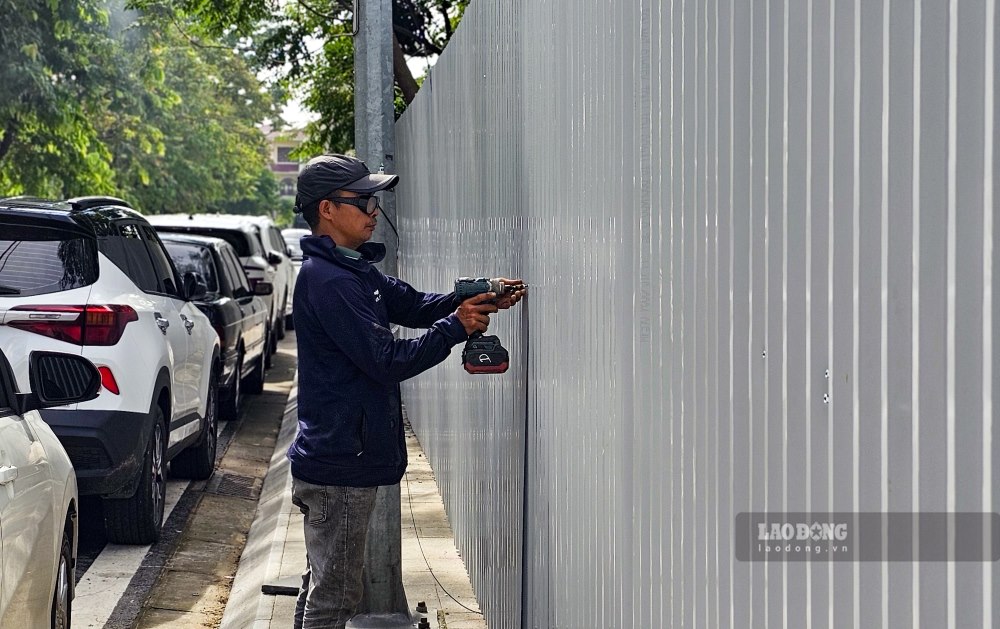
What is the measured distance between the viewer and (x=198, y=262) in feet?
45.6

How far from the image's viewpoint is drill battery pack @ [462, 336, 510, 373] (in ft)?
14.2

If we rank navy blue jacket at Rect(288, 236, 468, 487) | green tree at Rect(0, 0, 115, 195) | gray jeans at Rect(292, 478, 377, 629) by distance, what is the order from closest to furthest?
navy blue jacket at Rect(288, 236, 468, 487) < gray jeans at Rect(292, 478, 377, 629) < green tree at Rect(0, 0, 115, 195)

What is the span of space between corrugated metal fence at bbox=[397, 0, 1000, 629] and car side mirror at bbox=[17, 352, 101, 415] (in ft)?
5.02

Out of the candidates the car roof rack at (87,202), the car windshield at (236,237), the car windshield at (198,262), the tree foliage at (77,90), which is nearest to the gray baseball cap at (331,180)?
the car roof rack at (87,202)

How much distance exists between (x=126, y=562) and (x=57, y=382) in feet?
10.9

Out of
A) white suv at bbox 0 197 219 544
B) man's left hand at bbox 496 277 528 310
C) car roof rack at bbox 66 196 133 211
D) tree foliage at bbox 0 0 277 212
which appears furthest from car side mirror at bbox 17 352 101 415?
tree foliage at bbox 0 0 277 212

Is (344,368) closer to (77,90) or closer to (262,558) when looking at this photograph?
(262,558)

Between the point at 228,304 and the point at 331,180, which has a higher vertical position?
the point at 331,180

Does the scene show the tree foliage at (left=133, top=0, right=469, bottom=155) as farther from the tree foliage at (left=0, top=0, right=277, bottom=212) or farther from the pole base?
the pole base
